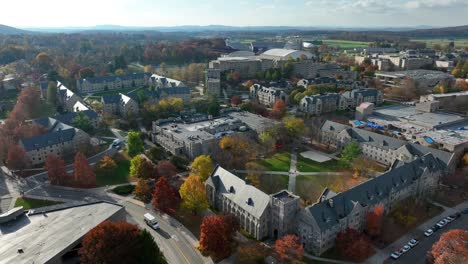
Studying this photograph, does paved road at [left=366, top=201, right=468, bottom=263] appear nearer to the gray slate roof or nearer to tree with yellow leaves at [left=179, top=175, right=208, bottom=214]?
the gray slate roof

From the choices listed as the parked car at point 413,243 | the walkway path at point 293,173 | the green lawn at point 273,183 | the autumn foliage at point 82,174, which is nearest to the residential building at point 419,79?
the walkway path at point 293,173

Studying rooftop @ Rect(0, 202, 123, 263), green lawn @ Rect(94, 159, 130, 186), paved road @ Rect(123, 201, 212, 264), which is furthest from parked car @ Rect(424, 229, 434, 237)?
green lawn @ Rect(94, 159, 130, 186)

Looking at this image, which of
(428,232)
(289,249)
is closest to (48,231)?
(289,249)

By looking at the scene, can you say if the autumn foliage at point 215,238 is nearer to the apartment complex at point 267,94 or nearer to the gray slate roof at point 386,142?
the gray slate roof at point 386,142

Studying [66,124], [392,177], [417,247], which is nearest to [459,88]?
[392,177]

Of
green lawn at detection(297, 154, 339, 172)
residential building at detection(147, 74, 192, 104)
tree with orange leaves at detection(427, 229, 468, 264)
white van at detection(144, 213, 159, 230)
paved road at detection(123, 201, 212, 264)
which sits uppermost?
residential building at detection(147, 74, 192, 104)

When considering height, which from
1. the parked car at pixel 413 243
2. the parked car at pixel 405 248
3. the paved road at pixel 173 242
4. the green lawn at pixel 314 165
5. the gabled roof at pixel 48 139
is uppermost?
the gabled roof at pixel 48 139

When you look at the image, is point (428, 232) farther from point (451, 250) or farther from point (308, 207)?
point (308, 207)
